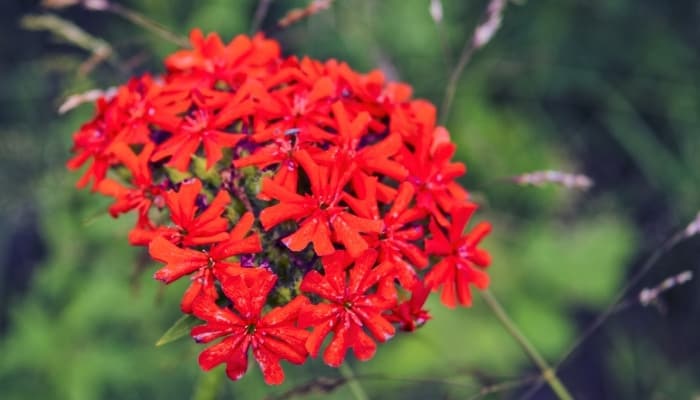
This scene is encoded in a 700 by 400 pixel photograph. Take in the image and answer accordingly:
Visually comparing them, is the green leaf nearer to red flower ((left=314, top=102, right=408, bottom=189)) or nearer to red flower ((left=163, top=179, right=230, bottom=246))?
red flower ((left=163, top=179, right=230, bottom=246))

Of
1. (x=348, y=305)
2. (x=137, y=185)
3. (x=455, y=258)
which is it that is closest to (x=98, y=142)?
(x=137, y=185)

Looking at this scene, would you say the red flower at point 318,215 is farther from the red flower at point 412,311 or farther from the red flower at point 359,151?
the red flower at point 412,311

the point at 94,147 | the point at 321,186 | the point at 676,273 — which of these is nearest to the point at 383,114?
the point at 321,186

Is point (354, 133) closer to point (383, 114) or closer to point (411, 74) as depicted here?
point (383, 114)

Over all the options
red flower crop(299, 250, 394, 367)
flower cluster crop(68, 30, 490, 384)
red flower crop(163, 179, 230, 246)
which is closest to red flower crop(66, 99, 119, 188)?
flower cluster crop(68, 30, 490, 384)

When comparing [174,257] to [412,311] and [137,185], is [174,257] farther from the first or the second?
[412,311]

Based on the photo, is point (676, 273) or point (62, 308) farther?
point (676, 273)

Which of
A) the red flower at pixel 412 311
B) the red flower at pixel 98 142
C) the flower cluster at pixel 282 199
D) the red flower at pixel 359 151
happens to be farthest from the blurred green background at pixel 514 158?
the red flower at pixel 359 151
